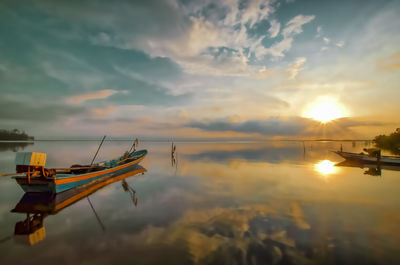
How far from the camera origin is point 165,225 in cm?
920

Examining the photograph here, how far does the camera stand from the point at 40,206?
40.4 ft

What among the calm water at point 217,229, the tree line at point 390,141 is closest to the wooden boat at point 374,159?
the calm water at point 217,229

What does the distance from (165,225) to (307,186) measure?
1459cm

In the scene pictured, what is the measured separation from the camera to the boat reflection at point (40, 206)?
8663 millimetres

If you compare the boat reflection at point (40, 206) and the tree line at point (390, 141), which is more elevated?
the tree line at point (390, 141)

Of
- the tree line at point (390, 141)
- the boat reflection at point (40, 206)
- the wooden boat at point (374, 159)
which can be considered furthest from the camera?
the tree line at point (390, 141)

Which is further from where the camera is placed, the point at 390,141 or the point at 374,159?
the point at 390,141

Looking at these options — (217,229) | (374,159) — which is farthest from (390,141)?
(217,229)

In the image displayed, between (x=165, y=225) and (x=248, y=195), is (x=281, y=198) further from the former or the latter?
(x=165, y=225)

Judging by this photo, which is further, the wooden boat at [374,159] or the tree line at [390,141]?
the tree line at [390,141]

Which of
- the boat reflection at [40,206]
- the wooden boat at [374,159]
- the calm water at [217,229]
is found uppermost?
the wooden boat at [374,159]

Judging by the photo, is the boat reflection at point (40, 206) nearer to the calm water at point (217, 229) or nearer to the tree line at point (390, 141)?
the calm water at point (217, 229)

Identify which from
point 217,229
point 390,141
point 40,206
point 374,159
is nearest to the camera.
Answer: point 217,229

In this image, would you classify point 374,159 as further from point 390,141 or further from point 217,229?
point 390,141
